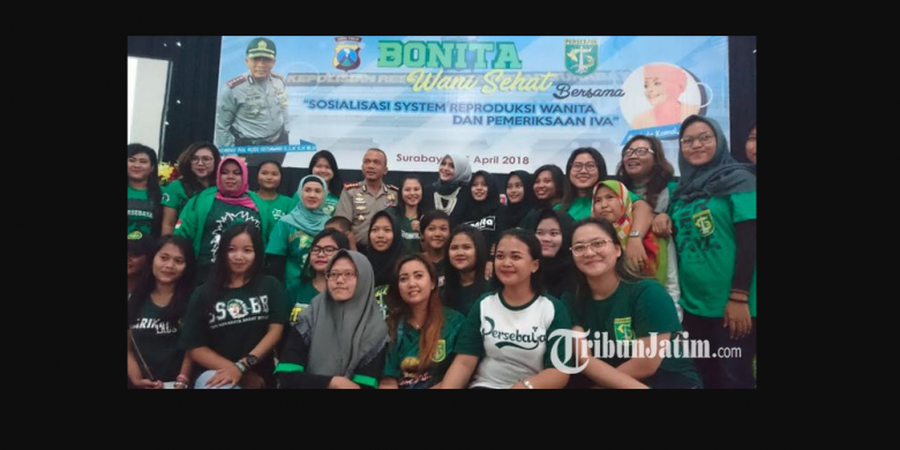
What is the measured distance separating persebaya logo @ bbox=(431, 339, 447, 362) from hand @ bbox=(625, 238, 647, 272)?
1.31 meters

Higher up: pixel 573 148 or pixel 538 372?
pixel 573 148

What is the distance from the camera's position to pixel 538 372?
426 cm

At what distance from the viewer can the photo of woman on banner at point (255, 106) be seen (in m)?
4.52

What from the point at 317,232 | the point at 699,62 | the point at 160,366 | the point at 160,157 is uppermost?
the point at 699,62

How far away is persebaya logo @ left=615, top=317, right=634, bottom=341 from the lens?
4.27 meters

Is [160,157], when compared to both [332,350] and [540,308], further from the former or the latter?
[540,308]

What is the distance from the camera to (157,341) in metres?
4.44

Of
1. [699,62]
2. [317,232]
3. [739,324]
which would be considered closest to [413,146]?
[317,232]

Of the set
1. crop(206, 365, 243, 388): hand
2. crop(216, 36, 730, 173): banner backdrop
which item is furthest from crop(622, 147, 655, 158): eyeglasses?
crop(206, 365, 243, 388): hand

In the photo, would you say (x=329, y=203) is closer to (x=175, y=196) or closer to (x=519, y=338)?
(x=175, y=196)

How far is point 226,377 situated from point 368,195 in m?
1.52

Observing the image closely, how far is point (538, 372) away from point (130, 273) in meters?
2.81

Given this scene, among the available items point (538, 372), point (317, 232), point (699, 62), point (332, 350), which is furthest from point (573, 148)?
point (332, 350)

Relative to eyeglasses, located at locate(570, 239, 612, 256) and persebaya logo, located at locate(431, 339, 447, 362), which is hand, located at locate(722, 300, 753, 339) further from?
persebaya logo, located at locate(431, 339, 447, 362)
